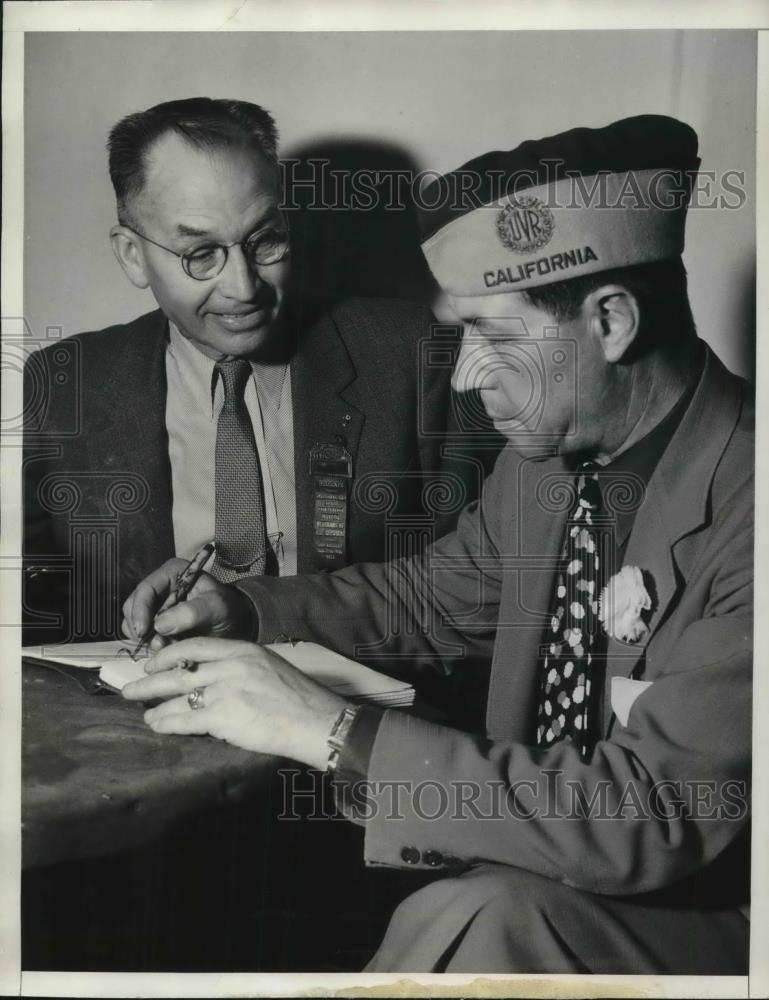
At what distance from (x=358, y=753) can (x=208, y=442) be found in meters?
0.66

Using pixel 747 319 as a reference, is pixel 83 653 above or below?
below

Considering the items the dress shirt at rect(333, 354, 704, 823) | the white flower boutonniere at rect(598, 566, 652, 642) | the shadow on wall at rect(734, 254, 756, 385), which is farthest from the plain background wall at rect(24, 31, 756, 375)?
the white flower boutonniere at rect(598, 566, 652, 642)

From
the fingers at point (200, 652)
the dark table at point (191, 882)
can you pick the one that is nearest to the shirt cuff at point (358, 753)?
the dark table at point (191, 882)

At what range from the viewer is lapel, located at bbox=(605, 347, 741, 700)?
76.6 inches

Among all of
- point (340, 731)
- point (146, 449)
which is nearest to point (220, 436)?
point (146, 449)

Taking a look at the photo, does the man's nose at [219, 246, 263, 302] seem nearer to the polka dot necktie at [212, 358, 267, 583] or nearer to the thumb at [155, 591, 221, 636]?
the polka dot necktie at [212, 358, 267, 583]

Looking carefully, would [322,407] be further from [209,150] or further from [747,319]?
[747,319]

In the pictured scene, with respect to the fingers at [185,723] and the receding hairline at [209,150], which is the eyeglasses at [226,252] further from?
the fingers at [185,723]

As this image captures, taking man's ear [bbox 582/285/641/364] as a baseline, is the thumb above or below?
below

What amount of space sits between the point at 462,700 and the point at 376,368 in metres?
0.65

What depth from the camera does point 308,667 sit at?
2000 millimetres

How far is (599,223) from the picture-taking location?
196cm

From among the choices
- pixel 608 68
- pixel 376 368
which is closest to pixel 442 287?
pixel 376 368

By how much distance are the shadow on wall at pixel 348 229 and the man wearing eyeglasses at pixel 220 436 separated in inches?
1.4
